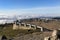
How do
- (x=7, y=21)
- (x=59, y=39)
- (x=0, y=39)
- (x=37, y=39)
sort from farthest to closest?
(x=7, y=21)
(x=37, y=39)
(x=0, y=39)
(x=59, y=39)

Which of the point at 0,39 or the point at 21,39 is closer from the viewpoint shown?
the point at 0,39

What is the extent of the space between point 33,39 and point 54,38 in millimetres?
5237

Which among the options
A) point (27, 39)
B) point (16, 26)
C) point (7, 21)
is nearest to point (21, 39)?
point (27, 39)

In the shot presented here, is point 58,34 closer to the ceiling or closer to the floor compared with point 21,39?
closer to the ceiling

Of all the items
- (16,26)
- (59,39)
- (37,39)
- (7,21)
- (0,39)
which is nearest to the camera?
(59,39)

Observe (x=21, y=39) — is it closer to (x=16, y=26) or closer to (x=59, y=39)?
(x=59, y=39)

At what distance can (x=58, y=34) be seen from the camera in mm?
7438

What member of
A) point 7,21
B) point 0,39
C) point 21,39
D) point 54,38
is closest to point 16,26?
point 21,39

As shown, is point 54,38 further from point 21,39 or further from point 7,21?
point 7,21

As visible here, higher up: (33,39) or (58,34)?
(58,34)

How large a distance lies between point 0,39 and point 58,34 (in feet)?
11.5

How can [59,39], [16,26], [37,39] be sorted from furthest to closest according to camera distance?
[16,26]
[37,39]
[59,39]

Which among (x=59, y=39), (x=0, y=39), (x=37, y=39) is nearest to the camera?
(x=59, y=39)

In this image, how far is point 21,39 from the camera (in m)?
13.0
